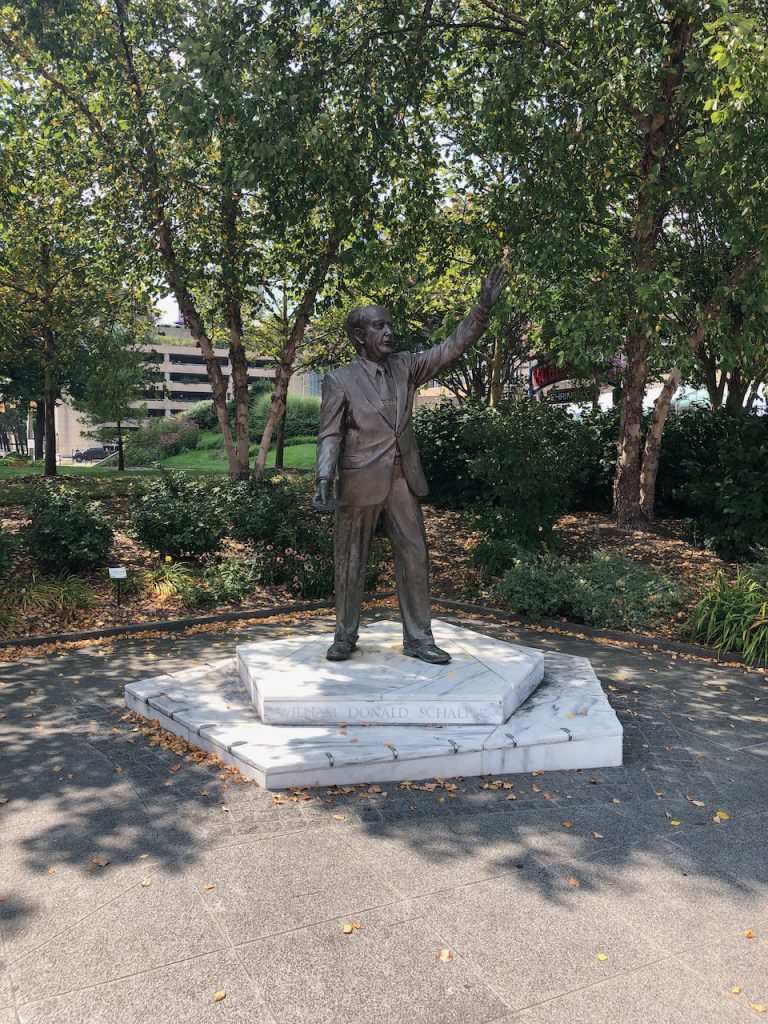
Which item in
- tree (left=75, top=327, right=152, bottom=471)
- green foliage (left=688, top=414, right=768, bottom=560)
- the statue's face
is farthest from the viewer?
tree (left=75, top=327, right=152, bottom=471)

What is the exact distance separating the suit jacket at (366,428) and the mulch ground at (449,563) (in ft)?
15.6

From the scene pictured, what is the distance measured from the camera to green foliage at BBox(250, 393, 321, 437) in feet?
141

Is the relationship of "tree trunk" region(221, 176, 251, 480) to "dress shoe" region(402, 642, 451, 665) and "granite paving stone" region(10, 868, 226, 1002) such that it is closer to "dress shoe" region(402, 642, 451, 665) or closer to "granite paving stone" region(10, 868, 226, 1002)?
"dress shoe" region(402, 642, 451, 665)

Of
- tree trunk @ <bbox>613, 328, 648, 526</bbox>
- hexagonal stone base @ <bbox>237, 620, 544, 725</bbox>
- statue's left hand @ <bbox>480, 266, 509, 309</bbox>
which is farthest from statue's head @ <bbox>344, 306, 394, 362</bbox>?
tree trunk @ <bbox>613, 328, 648, 526</bbox>

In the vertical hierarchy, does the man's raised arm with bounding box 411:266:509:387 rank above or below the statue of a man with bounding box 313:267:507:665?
above

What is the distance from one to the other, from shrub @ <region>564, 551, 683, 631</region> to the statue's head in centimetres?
494

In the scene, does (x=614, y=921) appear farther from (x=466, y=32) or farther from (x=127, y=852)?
(x=466, y=32)

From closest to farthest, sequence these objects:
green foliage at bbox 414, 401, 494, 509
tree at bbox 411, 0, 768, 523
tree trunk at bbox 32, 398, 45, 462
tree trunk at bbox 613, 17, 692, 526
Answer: tree at bbox 411, 0, 768, 523, tree trunk at bbox 613, 17, 692, 526, green foliage at bbox 414, 401, 494, 509, tree trunk at bbox 32, 398, 45, 462

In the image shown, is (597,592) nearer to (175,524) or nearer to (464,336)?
(464,336)

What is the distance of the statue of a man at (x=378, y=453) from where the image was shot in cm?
575

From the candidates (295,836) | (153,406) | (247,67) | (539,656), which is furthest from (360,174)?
(153,406)

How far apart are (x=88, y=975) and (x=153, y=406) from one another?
90185 millimetres

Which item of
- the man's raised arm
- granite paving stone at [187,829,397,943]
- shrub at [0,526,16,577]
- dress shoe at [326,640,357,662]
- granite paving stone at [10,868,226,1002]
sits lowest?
granite paving stone at [10,868,226,1002]

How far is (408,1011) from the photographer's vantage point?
2736 millimetres
